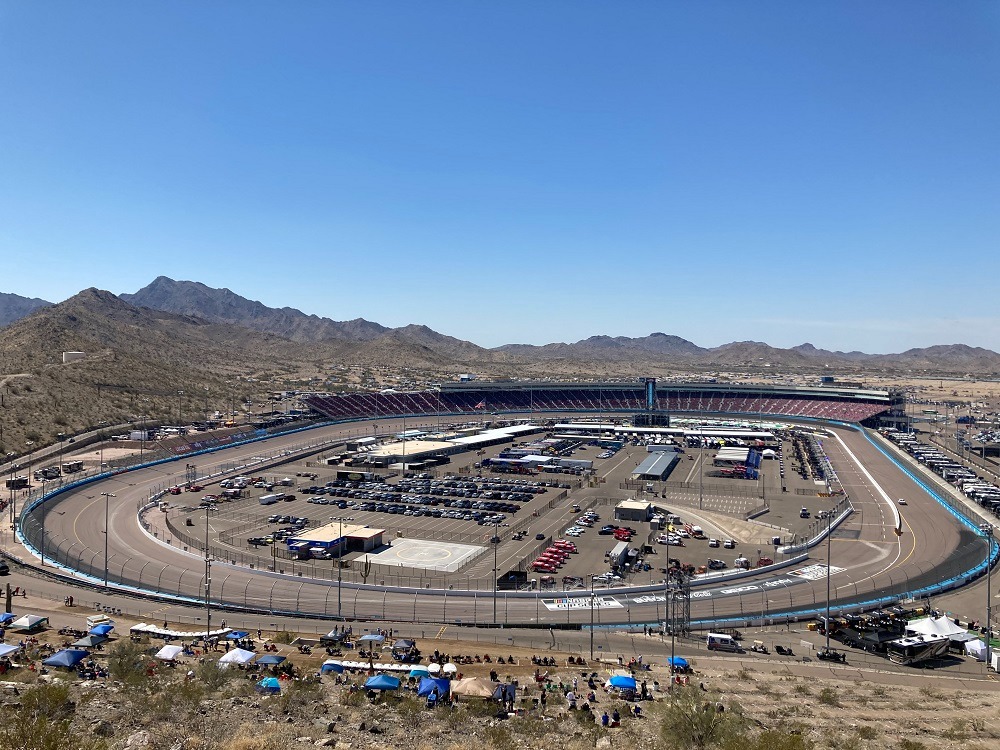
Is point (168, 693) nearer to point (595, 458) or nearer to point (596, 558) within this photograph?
point (596, 558)

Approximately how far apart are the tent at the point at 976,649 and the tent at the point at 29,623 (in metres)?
45.7

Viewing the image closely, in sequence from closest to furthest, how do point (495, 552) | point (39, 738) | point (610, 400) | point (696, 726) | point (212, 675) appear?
point (39, 738) → point (696, 726) → point (212, 675) → point (495, 552) → point (610, 400)

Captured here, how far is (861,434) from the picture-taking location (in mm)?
124875

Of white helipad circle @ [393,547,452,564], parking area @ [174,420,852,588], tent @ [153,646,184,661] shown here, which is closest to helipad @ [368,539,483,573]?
white helipad circle @ [393,547,452,564]

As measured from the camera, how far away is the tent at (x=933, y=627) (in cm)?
3447

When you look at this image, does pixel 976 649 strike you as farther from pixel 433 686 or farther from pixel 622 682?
pixel 433 686

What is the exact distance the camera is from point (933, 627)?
34.8 metres

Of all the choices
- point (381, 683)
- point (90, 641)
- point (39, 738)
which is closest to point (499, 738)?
point (381, 683)

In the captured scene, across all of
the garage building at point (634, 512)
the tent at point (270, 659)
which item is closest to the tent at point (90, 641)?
the tent at point (270, 659)

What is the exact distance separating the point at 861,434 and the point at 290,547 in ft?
360

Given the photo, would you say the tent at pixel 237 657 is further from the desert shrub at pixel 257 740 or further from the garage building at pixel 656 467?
the garage building at pixel 656 467

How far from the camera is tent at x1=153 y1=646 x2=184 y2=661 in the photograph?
27.9m

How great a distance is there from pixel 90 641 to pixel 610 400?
144416 mm

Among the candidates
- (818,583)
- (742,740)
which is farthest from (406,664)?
(818,583)
